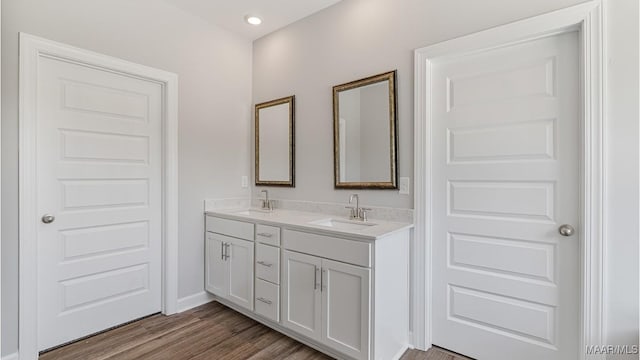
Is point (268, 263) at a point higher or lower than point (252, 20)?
lower

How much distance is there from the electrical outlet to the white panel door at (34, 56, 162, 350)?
201 centimetres

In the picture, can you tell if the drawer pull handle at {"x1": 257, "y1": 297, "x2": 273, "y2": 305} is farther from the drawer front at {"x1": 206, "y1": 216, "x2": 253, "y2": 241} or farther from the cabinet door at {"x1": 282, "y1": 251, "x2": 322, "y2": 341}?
the drawer front at {"x1": 206, "y1": 216, "x2": 253, "y2": 241}

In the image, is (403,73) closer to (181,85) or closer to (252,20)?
(252,20)

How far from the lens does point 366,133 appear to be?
238cm

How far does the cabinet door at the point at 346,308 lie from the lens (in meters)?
1.76

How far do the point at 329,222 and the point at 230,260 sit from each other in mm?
914

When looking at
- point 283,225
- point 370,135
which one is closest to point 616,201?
point 370,135

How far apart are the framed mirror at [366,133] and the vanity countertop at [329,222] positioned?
0.91 feet

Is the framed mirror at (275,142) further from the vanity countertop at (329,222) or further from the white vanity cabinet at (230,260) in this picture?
the white vanity cabinet at (230,260)

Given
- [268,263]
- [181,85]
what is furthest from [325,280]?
[181,85]

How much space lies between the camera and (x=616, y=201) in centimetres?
153

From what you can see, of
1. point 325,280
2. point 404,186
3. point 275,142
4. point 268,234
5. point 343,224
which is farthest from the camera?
point 275,142

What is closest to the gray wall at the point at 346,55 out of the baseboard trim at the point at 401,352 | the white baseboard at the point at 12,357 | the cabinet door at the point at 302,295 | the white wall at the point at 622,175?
the white wall at the point at 622,175

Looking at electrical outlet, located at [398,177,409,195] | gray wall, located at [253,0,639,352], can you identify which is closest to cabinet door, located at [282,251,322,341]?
gray wall, located at [253,0,639,352]
